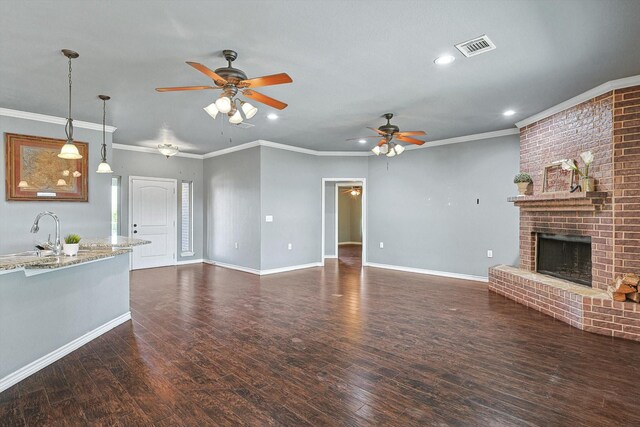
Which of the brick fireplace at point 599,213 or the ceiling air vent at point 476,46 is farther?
the brick fireplace at point 599,213

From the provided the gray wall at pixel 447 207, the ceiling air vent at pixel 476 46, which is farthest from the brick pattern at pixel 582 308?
the ceiling air vent at pixel 476 46

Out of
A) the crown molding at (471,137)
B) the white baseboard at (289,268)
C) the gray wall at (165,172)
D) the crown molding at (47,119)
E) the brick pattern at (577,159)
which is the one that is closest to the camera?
the brick pattern at (577,159)

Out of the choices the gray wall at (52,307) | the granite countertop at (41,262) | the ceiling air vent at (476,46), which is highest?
the ceiling air vent at (476,46)

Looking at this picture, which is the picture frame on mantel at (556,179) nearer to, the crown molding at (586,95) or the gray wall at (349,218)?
the crown molding at (586,95)

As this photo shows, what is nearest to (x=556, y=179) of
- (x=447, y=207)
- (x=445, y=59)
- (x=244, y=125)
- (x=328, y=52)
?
(x=447, y=207)

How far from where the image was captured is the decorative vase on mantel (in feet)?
13.5

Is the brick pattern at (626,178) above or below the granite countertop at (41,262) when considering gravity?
above

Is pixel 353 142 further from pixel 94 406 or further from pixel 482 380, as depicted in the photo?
pixel 94 406

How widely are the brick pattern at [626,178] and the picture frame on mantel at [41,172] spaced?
7.22 m

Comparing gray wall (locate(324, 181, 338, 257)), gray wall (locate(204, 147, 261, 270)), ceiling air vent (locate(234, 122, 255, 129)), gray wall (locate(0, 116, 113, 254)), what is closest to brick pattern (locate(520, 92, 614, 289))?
ceiling air vent (locate(234, 122, 255, 129))

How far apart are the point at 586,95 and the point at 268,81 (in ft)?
13.2

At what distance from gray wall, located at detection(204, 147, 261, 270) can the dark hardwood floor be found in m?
2.64

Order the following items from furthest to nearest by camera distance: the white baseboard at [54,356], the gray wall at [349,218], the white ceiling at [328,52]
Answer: the gray wall at [349,218], the white baseboard at [54,356], the white ceiling at [328,52]

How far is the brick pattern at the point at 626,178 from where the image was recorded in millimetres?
3803
